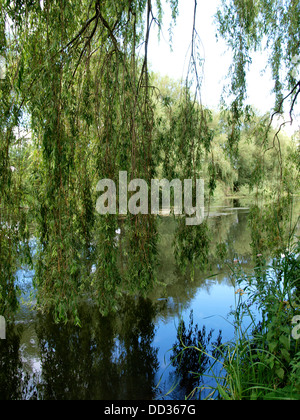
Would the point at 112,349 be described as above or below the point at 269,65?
below

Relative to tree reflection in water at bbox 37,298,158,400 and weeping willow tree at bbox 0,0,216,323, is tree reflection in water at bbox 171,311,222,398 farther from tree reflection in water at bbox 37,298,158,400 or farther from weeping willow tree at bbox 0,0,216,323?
weeping willow tree at bbox 0,0,216,323

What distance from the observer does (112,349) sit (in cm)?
279

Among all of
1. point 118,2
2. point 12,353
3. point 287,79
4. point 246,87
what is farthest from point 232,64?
point 12,353

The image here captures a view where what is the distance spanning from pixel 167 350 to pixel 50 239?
1.55 meters

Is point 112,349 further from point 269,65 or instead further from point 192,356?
point 269,65

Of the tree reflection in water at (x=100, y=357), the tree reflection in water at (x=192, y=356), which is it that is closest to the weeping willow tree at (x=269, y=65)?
the tree reflection in water at (x=192, y=356)

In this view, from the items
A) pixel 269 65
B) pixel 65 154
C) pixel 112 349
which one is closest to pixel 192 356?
pixel 112 349

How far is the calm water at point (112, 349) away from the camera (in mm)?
2297

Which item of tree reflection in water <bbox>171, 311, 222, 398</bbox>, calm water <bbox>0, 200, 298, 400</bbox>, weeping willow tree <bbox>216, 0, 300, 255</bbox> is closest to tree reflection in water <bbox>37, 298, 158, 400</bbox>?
calm water <bbox>0, 200, 298, 400</bbox>

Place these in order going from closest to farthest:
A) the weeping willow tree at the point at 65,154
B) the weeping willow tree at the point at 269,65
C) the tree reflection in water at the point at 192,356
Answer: the weeping willow tree at the point at 65,154
the tree reflection in water at the point at 192,356
the weeping willow tree at the point at 269,65

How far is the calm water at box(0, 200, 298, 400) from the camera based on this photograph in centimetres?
230

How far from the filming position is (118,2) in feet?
6.55

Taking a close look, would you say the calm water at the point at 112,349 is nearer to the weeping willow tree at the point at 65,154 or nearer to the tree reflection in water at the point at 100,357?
the tree reflection in water at the point at 100,357

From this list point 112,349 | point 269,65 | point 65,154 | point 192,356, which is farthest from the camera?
point 269,65
